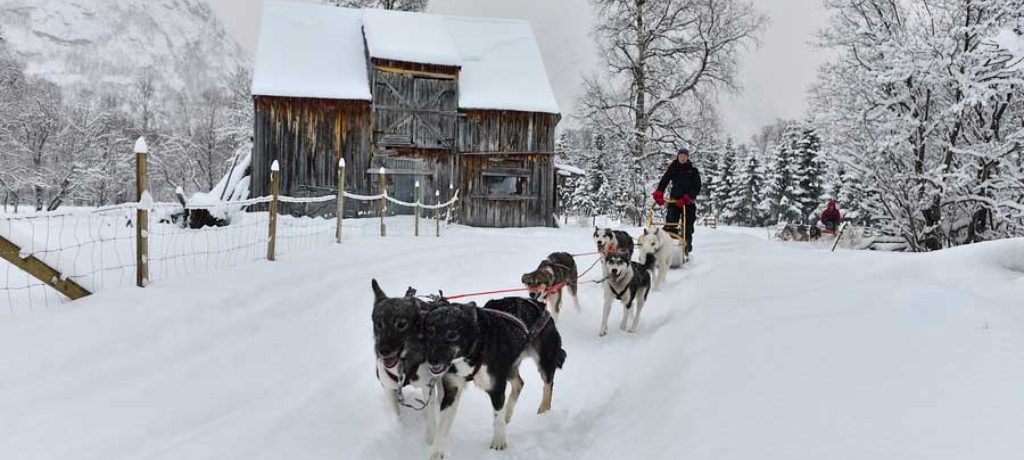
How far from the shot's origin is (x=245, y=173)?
76.2 feet

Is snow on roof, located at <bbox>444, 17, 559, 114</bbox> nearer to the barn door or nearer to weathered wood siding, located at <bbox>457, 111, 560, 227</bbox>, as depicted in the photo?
weathered wood siding, located at <bbox>457, 111, 560, 227</bbox>

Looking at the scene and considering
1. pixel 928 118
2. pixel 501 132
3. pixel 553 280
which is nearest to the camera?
pixel 553 280

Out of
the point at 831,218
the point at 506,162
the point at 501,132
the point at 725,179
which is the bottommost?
the point at 831,218

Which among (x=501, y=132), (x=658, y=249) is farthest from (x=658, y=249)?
(x=501, y=132)

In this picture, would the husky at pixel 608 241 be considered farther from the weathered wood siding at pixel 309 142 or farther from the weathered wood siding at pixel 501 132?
the weathered wood siding at pixel 309 142

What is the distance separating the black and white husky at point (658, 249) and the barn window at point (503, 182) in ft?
47.1

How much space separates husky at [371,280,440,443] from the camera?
362cm

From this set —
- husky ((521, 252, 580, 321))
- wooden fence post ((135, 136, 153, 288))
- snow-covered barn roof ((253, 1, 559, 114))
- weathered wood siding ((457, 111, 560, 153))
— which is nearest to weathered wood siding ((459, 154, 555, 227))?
weathered wood siding ((457, 111, 560, 153))

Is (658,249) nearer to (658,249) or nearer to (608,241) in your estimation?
(658,249)

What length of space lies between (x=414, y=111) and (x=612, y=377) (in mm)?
18087

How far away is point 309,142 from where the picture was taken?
2112 centimetres

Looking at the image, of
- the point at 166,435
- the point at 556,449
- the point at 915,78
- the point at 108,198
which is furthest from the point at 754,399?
the point at 108,198

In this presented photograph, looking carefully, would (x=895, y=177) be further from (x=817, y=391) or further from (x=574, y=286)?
(x=817, y=391)

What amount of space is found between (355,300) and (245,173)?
18.3 m
